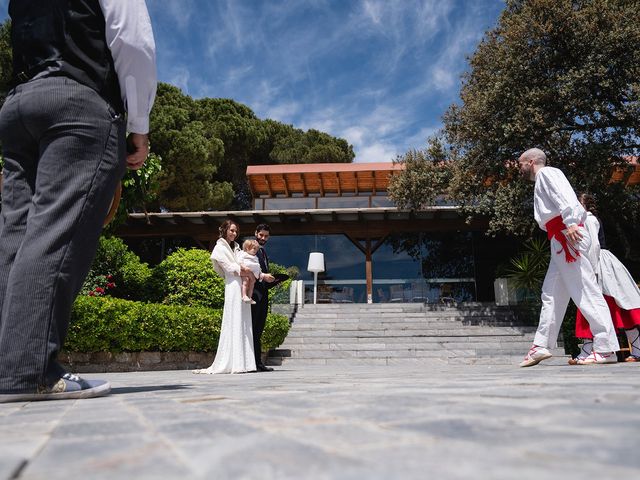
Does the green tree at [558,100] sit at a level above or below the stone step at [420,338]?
above

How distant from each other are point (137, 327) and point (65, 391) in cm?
624

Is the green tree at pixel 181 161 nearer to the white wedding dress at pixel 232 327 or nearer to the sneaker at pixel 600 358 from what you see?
the white wedding dress at pixel 232 327

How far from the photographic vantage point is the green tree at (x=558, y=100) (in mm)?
10766

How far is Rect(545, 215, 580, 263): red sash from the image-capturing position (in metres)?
4.24

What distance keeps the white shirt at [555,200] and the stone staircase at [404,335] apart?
4.62 metres

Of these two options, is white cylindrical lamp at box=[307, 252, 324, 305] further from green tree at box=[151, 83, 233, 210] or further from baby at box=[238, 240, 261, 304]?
baby at box=[238, 240, 261, 304]

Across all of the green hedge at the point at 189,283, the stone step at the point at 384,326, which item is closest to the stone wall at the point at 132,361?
the green hedge at the point at 189,283

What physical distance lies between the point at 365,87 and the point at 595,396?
19.8m

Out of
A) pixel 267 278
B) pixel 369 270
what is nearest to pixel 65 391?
pixel 267 278

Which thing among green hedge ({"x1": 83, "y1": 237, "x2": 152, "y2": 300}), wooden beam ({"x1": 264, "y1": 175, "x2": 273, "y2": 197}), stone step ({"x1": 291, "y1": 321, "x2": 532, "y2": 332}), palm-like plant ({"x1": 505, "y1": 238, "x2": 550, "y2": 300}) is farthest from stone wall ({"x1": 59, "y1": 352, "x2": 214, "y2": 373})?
wooden beam ({"x1": 264, "y1": 175, "x2": 273, "y2": 197})

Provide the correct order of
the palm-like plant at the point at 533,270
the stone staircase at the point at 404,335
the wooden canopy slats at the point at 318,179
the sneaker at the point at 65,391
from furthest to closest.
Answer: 1. the wooden canopy slats at the point at 318,179
2. the palm-like plant at the point at 533,270
3. the stone staircase at the point at 404,335
4. the sneaker at the point at 65,391

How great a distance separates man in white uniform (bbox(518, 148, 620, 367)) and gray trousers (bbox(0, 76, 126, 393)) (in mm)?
3565

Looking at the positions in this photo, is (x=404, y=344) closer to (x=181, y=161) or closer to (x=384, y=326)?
(x=384, y=326)

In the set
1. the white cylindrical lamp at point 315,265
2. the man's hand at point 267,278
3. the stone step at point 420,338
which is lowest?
the stone step at point 420,338
